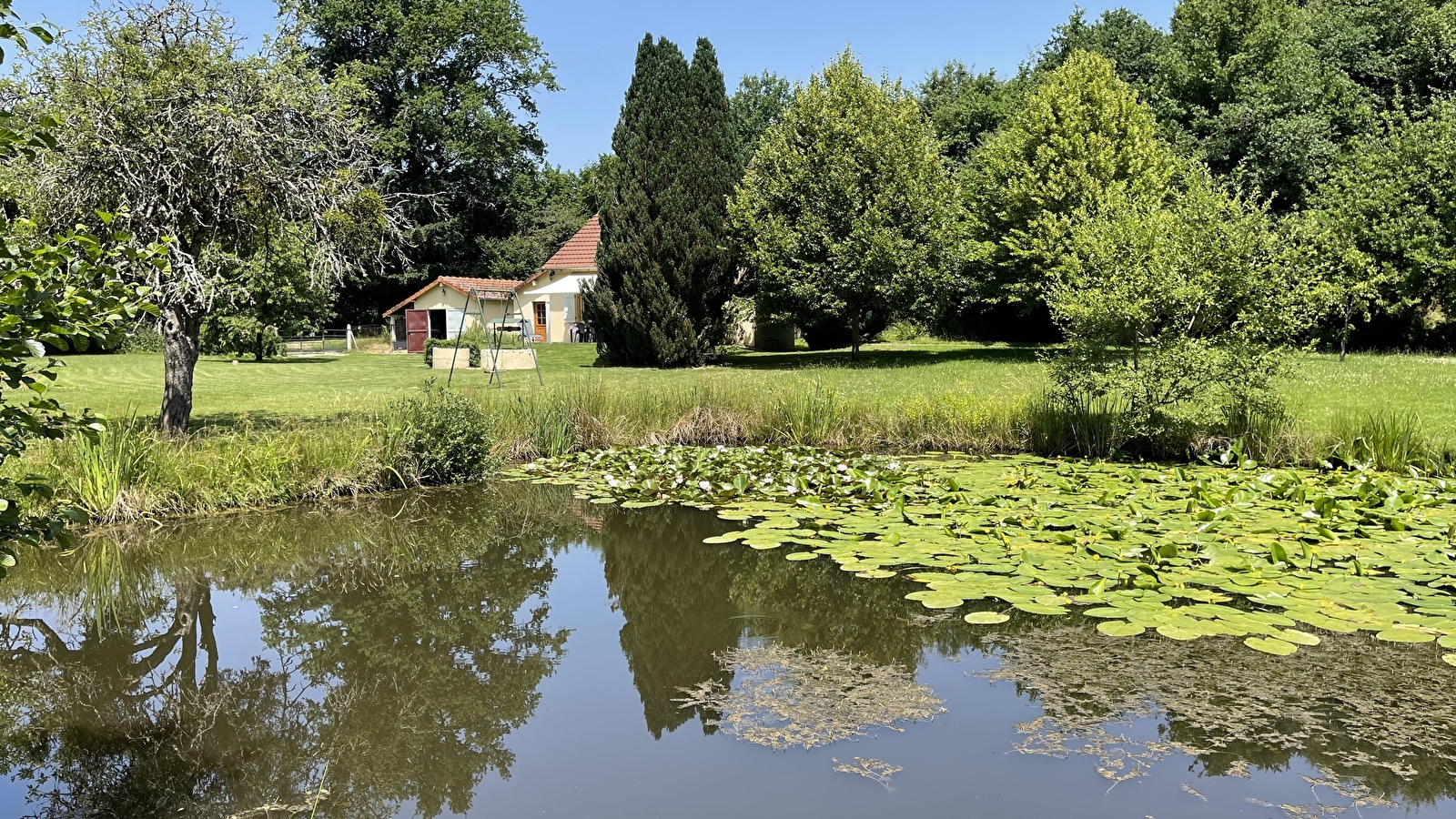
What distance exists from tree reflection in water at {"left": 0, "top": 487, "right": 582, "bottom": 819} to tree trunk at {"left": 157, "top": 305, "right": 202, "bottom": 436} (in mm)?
2824

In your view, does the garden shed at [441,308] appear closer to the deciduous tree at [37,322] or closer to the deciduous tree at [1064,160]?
the deciduous tree at [1064,160]

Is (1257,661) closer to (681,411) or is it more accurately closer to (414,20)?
(681,411)

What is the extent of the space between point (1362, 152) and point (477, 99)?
32.1 metres

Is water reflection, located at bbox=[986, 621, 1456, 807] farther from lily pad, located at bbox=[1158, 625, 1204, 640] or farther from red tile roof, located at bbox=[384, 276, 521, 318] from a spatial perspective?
red tile roof, located at bbox=[384, 276, 521, 318]

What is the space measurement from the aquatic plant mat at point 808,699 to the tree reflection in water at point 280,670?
101 cm

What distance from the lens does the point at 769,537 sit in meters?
7.95

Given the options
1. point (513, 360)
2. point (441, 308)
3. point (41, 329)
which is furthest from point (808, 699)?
point (441, 308)

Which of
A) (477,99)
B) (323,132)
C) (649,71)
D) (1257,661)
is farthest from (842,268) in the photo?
(477,99)

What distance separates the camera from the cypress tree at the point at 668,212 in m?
22.5

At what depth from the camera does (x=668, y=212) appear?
22.5m

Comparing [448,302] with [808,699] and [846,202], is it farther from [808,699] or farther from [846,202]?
[808,699]

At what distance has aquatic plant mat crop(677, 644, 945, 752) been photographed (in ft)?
15.2

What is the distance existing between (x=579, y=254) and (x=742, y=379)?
20426 millimetres

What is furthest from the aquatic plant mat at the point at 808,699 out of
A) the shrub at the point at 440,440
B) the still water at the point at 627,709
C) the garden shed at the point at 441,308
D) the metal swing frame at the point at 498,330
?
the garden shed at the point at 441,308
